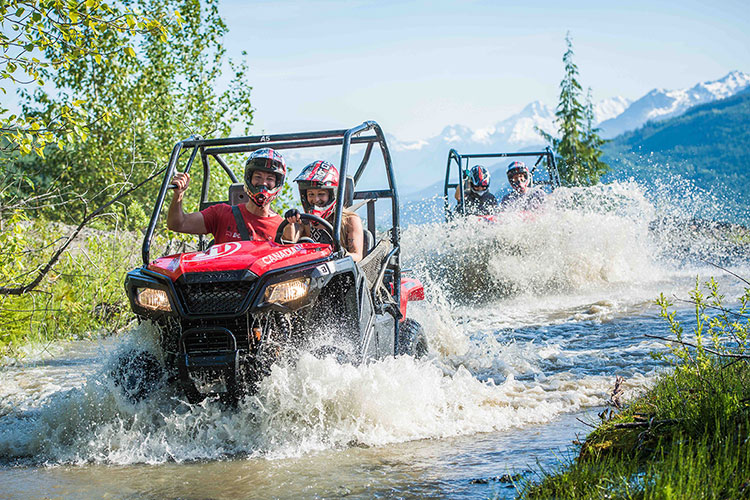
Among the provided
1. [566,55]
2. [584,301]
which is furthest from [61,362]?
[566,55]

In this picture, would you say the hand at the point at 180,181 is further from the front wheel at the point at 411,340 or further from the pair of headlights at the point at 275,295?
the front wheel at the point at 411,340

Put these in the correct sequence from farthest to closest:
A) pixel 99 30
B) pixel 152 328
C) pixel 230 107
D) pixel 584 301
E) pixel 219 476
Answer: pixel 230 107 < pixel 584 301 < pixel 99 30 < pixel 152 328 < pixel 219 476

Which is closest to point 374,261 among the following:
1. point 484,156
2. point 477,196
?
point 484,156

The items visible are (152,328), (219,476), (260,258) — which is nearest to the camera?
(219,476)

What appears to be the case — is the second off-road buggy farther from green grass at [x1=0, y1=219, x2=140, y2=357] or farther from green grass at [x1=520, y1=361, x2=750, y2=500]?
green grass at [x1=0, y1=219, x2=140, y2=357]

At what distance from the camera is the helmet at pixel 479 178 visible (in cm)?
1470

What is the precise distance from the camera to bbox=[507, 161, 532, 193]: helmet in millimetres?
14070

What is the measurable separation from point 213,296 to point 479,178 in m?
10.5

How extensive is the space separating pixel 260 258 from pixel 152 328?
929mm

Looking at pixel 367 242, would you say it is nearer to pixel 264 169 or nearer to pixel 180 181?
pixel 264 169

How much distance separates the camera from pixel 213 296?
477 cm

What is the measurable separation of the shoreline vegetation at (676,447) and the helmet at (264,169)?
2808 mm

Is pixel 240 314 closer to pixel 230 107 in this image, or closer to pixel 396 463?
pixel 396 463

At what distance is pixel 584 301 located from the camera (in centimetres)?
1316
